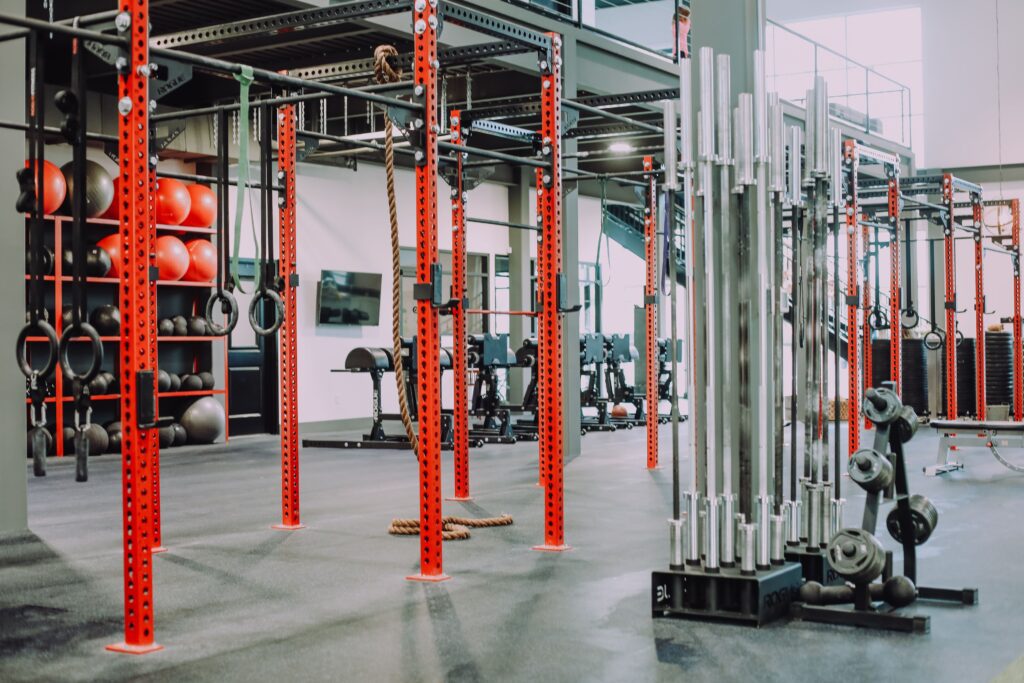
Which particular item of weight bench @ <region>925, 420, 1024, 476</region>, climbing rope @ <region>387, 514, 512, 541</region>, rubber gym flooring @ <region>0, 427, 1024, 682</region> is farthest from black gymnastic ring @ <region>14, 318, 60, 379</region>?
weight bench @ <region>925, 420, 1024, 476</region>

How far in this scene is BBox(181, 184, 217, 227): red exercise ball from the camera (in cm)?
1058

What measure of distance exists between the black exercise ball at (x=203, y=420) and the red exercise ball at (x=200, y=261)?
1210 mm

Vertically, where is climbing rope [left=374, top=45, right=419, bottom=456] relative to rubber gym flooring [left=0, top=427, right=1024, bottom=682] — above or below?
above

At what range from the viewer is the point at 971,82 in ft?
54.1

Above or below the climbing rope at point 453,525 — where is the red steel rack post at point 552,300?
above

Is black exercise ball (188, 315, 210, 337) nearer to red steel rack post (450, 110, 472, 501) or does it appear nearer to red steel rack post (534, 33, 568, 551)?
red steel rack post (450, 110, 472, 501)

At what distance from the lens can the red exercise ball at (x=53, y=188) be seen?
852 cm

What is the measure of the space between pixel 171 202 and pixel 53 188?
1.47 m

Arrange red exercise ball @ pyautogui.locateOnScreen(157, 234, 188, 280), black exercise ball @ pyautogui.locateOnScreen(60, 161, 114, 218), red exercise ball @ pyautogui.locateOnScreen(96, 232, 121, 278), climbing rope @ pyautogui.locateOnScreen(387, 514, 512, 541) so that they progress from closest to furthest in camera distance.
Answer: climbing rope @ pyautogui.locateOnScreen(387, 514, 512, 541) → black exercise ball @ pyautogui.locateOnScreen(60, 161, 114, 218) → red exercise ball @ pyautogui.locateOnScreen(96, 232, 121, 278) → red exercise ball @ pyautogui.locateOnScreen(157, 234, 188, 280)

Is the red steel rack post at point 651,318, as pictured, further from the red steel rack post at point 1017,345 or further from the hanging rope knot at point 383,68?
the red steel rack post at point 1017,345

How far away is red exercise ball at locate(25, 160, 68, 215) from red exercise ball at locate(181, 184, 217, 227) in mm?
1654

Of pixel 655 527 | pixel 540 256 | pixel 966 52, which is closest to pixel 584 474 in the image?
pixel 655 527

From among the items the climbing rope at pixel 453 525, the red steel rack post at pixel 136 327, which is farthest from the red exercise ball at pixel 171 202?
the red steel rack post at pixel 136 327

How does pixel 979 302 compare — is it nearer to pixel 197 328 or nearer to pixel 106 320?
pixel 197 328
